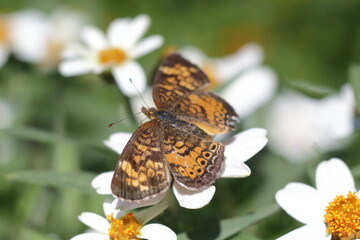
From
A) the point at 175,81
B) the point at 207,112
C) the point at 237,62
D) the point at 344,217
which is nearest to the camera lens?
the point at 344,217

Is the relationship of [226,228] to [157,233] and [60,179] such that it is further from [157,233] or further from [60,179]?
[60,179]

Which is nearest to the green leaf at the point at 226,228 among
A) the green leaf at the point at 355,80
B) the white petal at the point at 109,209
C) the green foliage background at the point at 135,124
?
the green foliage background at the point at 135,124

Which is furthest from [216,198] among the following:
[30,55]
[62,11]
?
[62,11]

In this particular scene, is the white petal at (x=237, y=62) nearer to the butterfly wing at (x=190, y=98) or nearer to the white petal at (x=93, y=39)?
the white petal at (x=93, y=39)

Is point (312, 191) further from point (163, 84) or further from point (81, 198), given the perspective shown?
point (81, 198)

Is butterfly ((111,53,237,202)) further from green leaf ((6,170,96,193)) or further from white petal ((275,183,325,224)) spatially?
green leaf ((6,170,96,193))

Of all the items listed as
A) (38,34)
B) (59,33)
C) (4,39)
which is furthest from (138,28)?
(59,33)
